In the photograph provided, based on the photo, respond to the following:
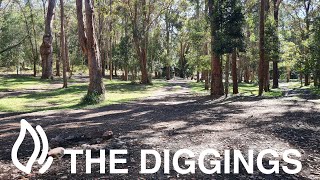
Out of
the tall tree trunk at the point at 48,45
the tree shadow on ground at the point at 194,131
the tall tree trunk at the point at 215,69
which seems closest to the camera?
the tree shadow on ground at the point at 194,131

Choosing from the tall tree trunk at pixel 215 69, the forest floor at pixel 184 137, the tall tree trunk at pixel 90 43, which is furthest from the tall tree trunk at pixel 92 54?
the tall tree trunk at pixel 215 69

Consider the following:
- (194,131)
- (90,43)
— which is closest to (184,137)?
(194,131)

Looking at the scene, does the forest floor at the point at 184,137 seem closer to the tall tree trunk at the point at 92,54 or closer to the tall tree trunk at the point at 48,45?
the tall tree trunk at the point at 92,54

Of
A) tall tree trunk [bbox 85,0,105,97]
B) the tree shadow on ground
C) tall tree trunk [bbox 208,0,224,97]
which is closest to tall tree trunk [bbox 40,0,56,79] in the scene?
tall tree trunk [bbox 85,0,105,97]

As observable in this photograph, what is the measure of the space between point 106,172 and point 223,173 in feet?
7.60

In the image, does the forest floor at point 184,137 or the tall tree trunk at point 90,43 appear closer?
the forest floor at point 184,137

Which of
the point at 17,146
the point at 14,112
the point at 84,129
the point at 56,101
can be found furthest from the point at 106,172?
the point at 56,101

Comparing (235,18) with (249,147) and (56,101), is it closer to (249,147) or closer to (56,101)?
(56,101)

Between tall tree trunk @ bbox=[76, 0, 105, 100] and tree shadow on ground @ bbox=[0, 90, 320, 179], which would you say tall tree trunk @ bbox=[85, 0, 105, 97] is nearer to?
tall tree trunk @ bbox=[76, 0, 105, 100]

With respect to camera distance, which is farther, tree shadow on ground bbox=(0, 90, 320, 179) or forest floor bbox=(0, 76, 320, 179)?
tree shadow on ground bbox=(0, 90, 320, 179)

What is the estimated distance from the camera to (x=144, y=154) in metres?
7.84

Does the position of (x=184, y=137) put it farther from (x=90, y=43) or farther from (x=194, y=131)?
(x=90, y=43)

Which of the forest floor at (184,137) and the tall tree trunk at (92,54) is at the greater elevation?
the tall tree trunk at (92,54)

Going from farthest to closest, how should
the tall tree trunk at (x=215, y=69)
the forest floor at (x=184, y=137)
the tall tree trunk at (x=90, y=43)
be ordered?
the tall tree trunk at (x=215, y=69) < the tall tree trunk at (x=90, y=43) < the forest floor at (x=184, y=137)
